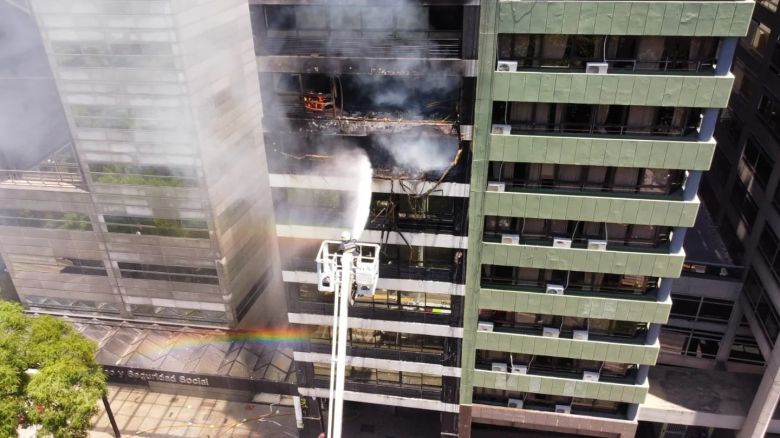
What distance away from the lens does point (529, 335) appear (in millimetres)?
24547

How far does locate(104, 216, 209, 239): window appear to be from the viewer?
31.8 m

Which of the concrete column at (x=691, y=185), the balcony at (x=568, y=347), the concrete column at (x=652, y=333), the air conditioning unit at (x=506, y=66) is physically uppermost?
the air conditioning unit at (x=506, y=66)

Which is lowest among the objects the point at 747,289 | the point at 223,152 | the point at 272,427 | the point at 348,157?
the point at 272,427

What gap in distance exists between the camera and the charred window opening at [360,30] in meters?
20.5

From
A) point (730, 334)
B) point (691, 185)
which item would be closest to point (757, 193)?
point (730, 334)

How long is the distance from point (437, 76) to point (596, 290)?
1101 cm

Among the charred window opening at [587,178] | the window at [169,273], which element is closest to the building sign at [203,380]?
the window at [169,273]

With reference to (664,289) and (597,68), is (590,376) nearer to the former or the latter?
(664,289)

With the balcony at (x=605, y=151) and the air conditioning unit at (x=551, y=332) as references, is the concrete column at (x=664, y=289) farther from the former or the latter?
the balcony at (x=605, y=151)

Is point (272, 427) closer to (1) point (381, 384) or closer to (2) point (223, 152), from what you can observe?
(1) point (381, 384)

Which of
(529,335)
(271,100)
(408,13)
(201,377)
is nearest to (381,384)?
(529,335)

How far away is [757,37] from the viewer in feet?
95.2

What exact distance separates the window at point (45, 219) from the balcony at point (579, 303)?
2375 cm

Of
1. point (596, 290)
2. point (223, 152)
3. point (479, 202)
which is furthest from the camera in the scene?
point (223, 152)
